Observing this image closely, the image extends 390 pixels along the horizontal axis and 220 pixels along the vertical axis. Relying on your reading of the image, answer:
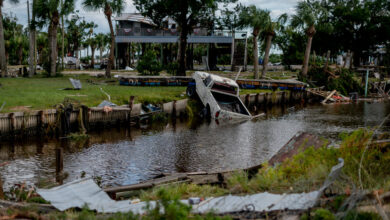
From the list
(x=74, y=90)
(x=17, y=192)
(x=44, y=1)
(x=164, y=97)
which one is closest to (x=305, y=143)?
(x=17, y=192)

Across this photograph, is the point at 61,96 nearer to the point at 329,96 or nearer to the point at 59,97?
the point at 59,97

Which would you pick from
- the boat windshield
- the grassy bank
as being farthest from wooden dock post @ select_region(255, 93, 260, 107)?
the grassy bank

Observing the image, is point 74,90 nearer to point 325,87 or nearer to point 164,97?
point 164,97

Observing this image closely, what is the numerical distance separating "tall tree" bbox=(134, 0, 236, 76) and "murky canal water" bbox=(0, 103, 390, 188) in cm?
1607

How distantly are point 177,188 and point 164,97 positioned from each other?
70.0 ft

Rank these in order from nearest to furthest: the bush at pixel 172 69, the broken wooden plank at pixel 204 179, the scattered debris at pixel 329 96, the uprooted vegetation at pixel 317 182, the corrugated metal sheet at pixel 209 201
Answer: the uprooted vegetation at pixel 317 182, the corrugated metal sheet at pixel 209 201, the broken wooden plank at pixel 204 179, the scattered debris at pixel 329 96, the bush at pixel 172 69

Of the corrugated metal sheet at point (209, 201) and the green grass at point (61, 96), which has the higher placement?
the green grass at point (61, 96)

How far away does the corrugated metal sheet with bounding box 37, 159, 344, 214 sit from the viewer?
7.18 m

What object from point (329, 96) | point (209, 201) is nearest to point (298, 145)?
point (209, 201)

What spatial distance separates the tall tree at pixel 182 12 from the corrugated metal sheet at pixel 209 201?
3293cm

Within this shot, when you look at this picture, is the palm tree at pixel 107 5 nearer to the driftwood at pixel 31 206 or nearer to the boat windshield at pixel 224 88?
the boat windshield at pixel 224 88

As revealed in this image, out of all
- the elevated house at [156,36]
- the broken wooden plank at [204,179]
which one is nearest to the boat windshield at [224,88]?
the broken wooden plank at [204,179]

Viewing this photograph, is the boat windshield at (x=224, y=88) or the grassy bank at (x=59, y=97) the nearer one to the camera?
the grassy bank at (x=59, y=97)

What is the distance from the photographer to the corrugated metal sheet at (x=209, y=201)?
7.18 metres
